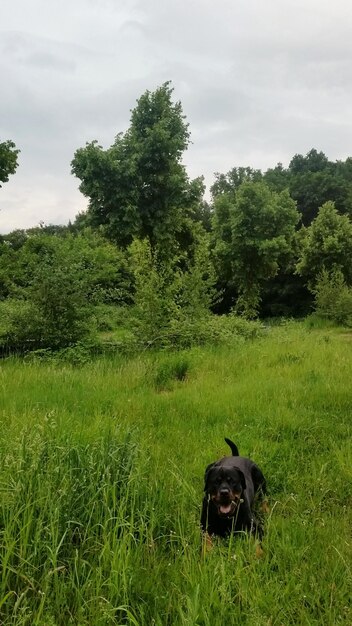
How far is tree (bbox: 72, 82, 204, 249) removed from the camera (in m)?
15.5

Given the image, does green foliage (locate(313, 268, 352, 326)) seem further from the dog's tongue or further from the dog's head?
the dog's tongue

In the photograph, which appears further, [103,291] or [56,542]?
[103,291]

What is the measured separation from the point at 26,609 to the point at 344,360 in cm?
717

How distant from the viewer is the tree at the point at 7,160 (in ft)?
47.6

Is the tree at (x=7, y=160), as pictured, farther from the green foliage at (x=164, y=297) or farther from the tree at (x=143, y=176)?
the green foliage at (x=164, y=297)

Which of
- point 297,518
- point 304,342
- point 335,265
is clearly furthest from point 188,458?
point 335,265

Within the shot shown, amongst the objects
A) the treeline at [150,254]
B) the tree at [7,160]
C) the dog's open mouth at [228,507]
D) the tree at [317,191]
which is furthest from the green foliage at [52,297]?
the tree at [317,191]

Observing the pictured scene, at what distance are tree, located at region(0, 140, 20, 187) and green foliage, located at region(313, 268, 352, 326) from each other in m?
14.0

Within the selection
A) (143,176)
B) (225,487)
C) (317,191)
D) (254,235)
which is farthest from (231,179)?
(225,487)

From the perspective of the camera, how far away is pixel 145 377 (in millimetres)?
7527

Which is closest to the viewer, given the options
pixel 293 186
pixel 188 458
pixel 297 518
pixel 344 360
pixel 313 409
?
pixel 297 518

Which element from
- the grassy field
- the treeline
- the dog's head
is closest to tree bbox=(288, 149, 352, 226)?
the treeline

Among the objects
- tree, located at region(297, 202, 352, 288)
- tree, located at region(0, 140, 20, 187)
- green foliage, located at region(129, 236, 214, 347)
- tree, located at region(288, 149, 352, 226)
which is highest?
tree, located at region(288, 149, 352, 226)

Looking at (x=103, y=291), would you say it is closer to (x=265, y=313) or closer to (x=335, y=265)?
(x=335, y=265)
